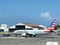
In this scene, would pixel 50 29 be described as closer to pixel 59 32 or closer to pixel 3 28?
pixel 59 32

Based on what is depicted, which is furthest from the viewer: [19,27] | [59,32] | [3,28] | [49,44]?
[19,27]

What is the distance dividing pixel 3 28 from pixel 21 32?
1912 inches

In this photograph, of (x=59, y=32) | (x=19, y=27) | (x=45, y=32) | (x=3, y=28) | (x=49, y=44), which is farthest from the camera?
(x=19, y=27)

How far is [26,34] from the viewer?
79125mm

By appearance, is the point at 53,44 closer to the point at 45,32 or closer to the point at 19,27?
the point at 45,32

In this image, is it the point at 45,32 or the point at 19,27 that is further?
the point at 19,27

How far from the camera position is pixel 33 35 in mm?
77188

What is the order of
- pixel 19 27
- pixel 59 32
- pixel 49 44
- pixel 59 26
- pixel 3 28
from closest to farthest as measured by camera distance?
pixel 49 44, pixel 59 32, pixel 3 28, pixel 19 27, pixel 59 26

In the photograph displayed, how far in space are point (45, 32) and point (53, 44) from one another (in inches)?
2803

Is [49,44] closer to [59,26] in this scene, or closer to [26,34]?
A: [26,34]

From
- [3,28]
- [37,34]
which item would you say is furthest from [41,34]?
[3,28]

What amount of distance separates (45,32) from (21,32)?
8.55 m

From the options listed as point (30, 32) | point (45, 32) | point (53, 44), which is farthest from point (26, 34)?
point (53, 44)

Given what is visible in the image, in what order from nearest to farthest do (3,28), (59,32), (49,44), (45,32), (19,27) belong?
1. (49,44)
2. (45,32)
3. (59,32)
4. (3,28)
5. (19,27)
